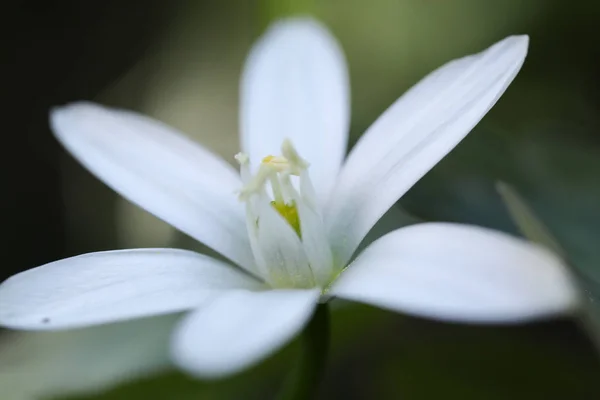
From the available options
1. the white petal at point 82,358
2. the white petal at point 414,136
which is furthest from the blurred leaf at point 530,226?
the white petal at point 82,358

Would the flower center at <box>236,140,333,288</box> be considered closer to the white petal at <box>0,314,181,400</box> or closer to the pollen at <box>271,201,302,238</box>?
the pollen at <box>271,201,302,238</box>

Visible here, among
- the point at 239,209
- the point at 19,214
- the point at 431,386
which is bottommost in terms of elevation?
the point at 431,386

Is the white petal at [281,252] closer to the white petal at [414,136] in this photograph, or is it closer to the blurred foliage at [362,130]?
the white petal at [414,136]

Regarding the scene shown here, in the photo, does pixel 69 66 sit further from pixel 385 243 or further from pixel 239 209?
pixel 385 243

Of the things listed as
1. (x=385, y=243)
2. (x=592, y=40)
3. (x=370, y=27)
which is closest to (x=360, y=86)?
(x=370, y=27)

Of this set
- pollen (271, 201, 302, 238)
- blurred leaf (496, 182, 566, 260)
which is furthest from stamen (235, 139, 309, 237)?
blurred leaf (496, 182, 566, 260)

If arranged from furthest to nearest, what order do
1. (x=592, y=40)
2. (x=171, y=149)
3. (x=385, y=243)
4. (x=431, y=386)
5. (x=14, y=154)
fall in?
(x=14, y=154) < (x=592, y=40) < (x=431, y=386) < (x=171, y=149) < (x=385, y=243)
